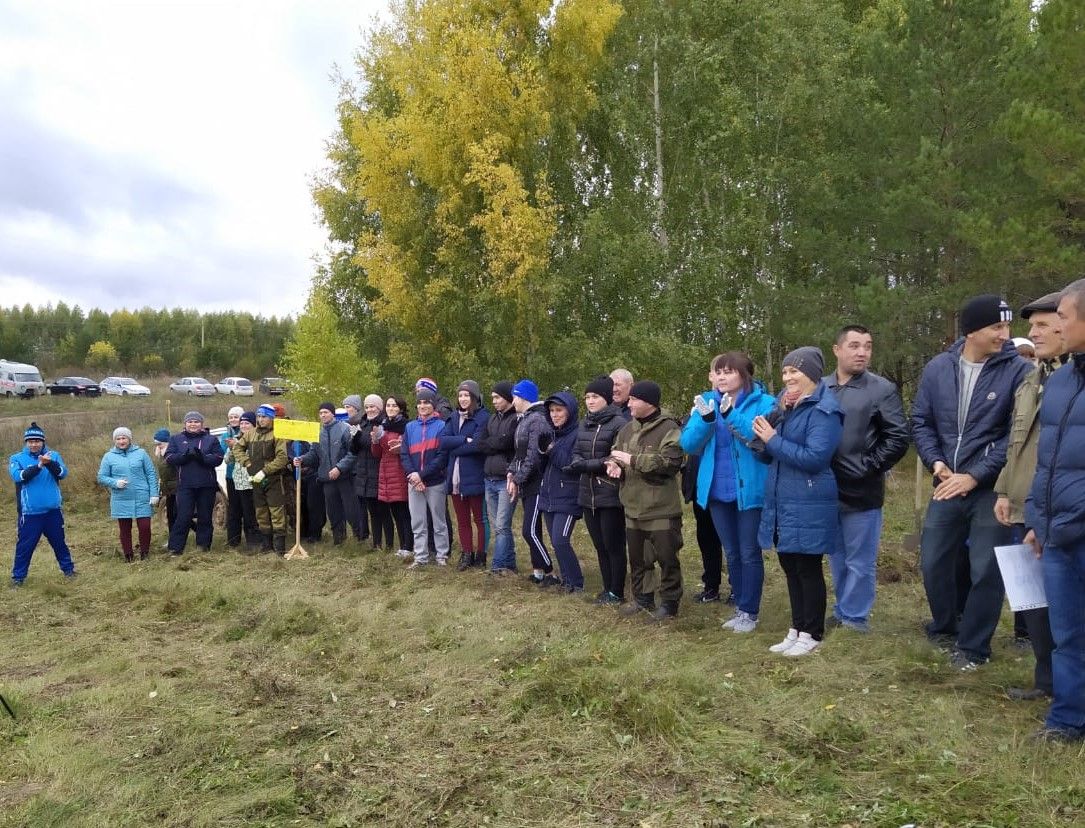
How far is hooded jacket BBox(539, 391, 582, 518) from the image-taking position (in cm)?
713

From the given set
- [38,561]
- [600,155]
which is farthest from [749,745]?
[600,155]

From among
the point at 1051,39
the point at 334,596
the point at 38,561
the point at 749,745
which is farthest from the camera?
the point at 1051,39

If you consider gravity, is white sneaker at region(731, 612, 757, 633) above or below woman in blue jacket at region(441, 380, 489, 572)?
below

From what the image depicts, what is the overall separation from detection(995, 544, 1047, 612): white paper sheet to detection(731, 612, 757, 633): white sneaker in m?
2.09

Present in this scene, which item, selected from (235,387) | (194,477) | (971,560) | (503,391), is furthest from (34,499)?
(235,387)

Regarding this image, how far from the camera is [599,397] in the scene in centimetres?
689

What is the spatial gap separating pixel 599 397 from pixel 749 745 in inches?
142

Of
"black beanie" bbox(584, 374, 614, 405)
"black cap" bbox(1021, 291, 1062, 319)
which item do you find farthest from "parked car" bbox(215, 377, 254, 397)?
"black cap" bbox(1021, 291, 1062, 319)

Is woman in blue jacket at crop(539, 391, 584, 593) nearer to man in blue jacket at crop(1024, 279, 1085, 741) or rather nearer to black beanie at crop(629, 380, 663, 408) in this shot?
black beanie at crop(629, 380, 663, 408)

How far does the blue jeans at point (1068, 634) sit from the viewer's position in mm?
3584

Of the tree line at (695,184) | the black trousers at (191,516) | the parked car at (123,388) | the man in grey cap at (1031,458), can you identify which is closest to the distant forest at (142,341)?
the parked car at (123,388)

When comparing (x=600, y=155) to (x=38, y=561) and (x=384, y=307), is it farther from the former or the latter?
(x=38, y=561)

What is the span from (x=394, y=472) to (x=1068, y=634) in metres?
6.83

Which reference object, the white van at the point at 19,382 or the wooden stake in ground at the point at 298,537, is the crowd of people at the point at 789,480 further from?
the white van at the point at 19,382
